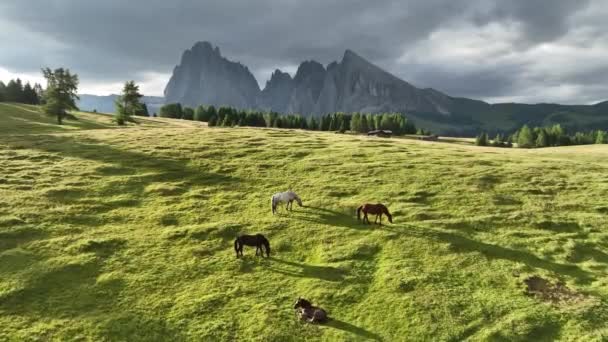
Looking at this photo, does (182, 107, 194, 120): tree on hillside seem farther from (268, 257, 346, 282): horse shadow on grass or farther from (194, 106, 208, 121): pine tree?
(268, 257, 346, 282): horse shadow on grass

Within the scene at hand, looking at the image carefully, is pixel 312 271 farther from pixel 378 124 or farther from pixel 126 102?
pixel 378 124

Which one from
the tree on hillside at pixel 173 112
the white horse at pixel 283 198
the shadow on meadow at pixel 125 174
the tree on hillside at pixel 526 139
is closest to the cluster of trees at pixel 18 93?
the tree on hillside at pixel 173 112

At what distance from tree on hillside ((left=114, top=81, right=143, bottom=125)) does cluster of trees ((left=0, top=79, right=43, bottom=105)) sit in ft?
186

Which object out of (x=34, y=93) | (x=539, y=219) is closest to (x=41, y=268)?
(x=539, y=219)

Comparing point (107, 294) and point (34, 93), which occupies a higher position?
point (34, 93)

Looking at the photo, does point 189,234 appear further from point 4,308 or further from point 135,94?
point 135,94

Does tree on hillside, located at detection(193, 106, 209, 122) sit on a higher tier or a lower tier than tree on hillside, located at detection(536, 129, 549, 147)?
higher

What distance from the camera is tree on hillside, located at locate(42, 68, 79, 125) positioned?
9381 cm

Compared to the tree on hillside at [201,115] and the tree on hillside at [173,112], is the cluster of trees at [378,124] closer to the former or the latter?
the tree on hillside at [201,115]

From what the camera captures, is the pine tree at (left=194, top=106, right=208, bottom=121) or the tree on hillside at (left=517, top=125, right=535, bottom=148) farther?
the pine tree at (left=194, top=106, right=208, bottom=121)

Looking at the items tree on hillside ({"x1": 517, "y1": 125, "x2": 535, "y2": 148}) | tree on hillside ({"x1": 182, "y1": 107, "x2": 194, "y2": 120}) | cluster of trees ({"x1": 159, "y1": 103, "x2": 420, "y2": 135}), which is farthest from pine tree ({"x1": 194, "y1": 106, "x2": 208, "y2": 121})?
tree on hillside ({"x1": 517, "y1": 125, "x2": 535, "y2": 148})

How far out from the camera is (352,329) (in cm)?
1841

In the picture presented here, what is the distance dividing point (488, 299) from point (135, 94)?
361ft

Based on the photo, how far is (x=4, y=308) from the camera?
19.9 m
